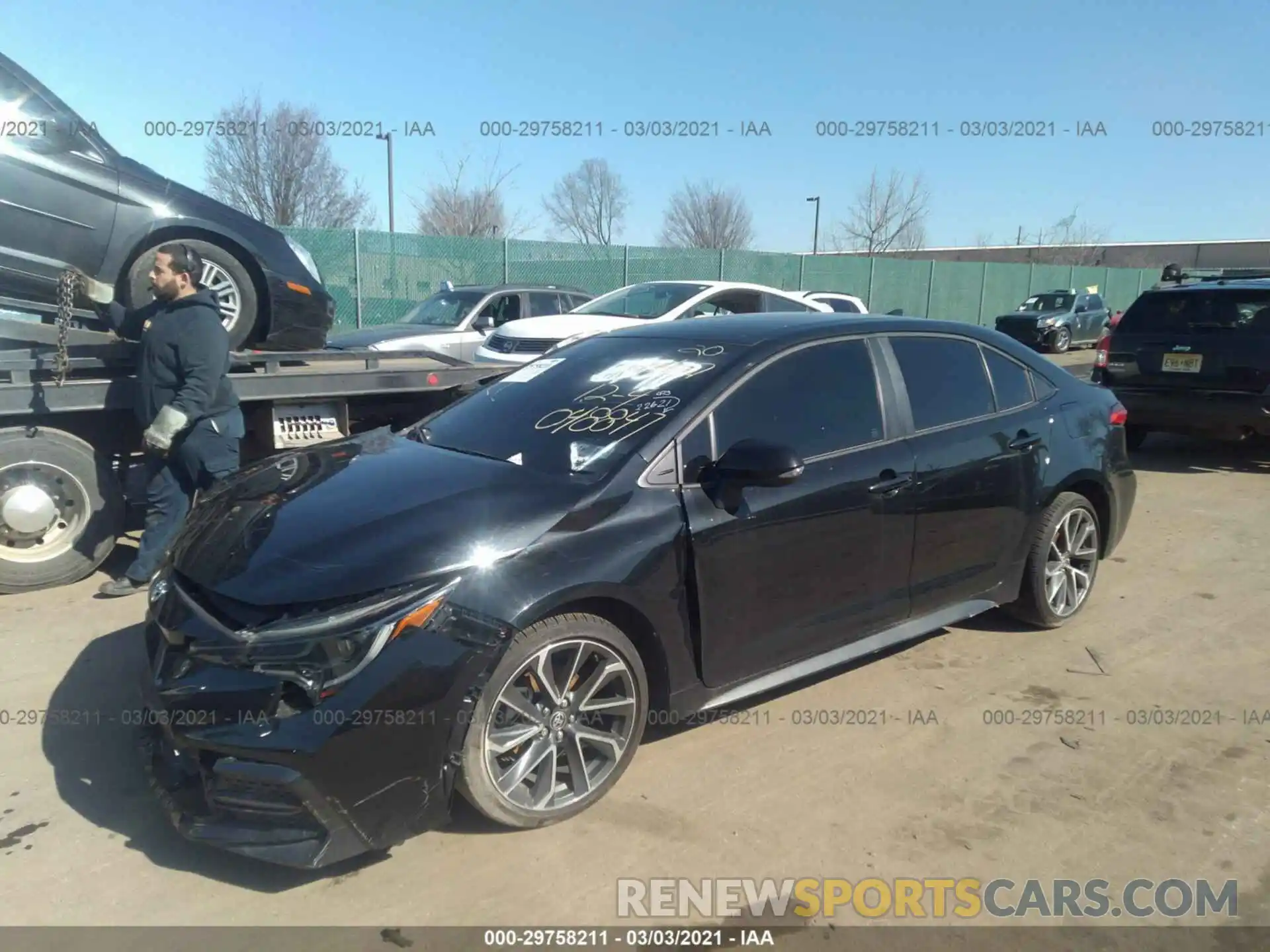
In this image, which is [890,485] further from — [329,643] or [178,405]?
[178,405]

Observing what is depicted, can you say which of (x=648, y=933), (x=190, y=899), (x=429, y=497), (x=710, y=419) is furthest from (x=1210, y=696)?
(x=190, y=899)

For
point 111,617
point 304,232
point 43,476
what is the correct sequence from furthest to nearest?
1. point 304,232
2. point 43,476
3. point 111,617

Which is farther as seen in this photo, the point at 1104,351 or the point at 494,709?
the point at 1104,351

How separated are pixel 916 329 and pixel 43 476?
482cm

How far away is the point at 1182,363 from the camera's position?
29.7 ft

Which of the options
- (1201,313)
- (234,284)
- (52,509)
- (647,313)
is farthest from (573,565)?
(1201,313)

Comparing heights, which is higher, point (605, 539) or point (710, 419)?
point (710, 419)

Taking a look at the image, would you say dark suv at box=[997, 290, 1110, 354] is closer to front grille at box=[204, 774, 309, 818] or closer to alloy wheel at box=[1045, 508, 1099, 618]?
alloy wheel at box=[1045, 508, 1099, 618]

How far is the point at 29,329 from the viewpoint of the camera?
18.5 ft

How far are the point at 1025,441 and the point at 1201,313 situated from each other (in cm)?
573

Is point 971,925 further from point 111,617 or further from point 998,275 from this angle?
point 998,275

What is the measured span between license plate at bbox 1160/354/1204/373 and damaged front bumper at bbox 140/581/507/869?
844 centimetres

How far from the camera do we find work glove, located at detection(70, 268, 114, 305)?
20.4 feet

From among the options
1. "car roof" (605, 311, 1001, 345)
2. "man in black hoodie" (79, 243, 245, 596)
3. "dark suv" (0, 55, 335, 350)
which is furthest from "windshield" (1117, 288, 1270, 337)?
"man in black hoodie" (79, 243, 245, 596)
